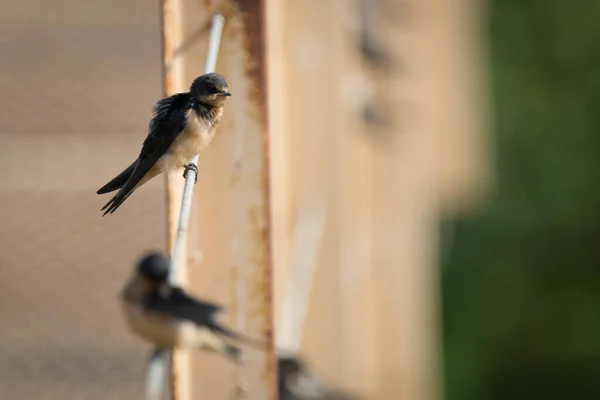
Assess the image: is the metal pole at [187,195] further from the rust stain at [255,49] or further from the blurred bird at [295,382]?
the blurred bird at [295,382]

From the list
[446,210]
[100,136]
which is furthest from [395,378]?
[446,210]

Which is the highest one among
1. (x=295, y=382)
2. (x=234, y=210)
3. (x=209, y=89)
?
(x=209, y=89)

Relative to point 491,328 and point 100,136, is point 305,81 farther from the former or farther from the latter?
point 491,328

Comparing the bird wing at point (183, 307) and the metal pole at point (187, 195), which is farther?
the bird wing at point (183, 307)

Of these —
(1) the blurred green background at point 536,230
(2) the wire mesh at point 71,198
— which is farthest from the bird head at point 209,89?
(1) the blurred green background at point 536,230

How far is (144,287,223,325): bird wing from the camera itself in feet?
4.07

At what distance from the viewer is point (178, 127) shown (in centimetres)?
127

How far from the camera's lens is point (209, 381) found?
164 centimetres

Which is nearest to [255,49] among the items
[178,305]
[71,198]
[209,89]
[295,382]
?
[209,89]

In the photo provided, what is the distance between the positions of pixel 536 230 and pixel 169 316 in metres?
7.14

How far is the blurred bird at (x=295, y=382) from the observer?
247 centimetres

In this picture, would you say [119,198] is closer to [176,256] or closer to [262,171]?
[176,256]

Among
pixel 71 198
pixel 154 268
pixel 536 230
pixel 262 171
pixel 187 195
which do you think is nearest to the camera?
pixel 187 195

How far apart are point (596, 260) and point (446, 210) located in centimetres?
112
